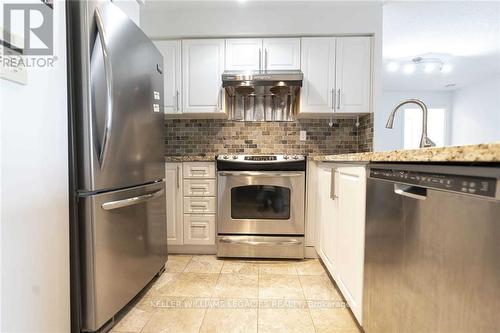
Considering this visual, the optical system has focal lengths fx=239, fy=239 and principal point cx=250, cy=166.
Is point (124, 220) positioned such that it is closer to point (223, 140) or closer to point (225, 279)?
point (225, 279)

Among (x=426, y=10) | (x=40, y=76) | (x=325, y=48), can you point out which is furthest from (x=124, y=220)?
(x=426, y=10)

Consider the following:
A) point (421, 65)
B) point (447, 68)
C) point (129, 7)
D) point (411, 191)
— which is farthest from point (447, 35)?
point (129, 7)

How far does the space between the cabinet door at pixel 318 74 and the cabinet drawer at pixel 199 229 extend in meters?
1.39

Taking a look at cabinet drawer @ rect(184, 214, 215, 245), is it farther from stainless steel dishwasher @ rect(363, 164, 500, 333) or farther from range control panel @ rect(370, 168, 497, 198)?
range control panel @ rect(370, 168, 497, 198)

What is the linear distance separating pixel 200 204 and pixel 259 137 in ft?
3.11

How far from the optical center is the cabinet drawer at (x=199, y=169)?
7.31ft

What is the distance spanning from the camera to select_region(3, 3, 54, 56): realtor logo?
0.82 metres

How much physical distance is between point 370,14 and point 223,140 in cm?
181

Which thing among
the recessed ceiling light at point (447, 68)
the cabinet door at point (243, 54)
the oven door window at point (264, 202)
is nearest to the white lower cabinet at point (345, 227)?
the oven door window at point (264, 202)

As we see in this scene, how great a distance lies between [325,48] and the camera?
7.27 feet

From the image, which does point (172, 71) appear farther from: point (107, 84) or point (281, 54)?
point (107, 84)

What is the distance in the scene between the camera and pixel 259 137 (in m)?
2.60

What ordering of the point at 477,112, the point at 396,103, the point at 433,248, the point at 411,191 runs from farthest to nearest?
the point at 396,103 → the point at 477,112 → the point at 411,191 → the point at 433,248

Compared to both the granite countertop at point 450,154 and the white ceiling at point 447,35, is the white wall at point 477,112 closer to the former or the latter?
the white ceiling at point 447,35
